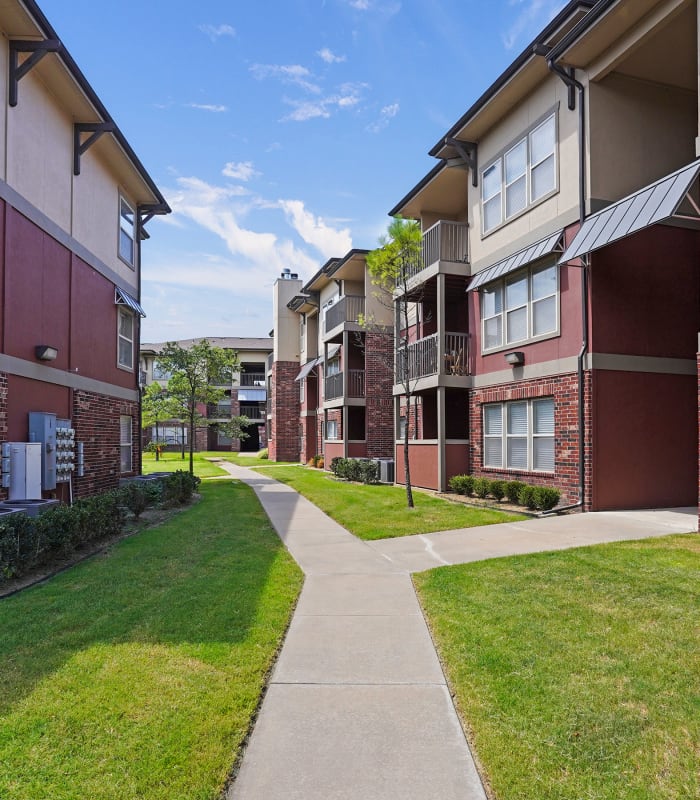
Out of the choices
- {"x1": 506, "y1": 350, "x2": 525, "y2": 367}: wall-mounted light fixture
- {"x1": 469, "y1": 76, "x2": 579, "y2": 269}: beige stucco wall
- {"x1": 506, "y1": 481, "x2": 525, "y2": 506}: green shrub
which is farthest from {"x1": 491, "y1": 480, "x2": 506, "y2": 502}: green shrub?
{"x1": 469, "y1": 76, "x2": 579, "y2": 269}: beige stucco wall

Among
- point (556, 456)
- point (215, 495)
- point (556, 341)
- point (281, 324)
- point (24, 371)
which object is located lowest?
point (215, 495)

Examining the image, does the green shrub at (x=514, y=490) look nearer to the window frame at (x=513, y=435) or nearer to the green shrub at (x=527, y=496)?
the green shrub at (x=527, y=496)

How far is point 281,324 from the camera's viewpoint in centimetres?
3606

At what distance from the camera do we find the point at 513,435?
13.9m

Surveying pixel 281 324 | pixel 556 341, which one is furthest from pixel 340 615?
pixel 281 324

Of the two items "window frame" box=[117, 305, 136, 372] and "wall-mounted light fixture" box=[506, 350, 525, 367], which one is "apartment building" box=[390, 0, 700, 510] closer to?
"wall-mounted light fixture" box=[506, 350, 525, 367]

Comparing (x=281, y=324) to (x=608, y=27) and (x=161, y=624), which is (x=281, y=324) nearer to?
(x=608, y=27)

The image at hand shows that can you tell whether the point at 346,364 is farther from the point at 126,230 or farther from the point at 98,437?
the point at 98,437

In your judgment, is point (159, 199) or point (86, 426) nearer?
point (86, 426)

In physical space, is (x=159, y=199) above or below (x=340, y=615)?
Result: above

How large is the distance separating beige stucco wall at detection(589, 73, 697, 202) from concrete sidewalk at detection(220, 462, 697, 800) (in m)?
7.70

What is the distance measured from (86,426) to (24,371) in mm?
3048

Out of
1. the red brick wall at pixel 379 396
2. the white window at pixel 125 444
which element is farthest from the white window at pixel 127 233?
the red brick wall at pixel 379 396

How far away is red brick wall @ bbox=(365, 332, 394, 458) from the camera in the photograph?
2391 cm
